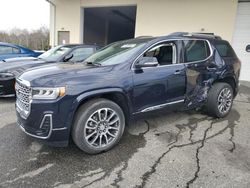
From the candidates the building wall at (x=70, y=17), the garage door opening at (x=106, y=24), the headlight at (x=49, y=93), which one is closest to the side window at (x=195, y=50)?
the headlight at (x=49, y=93)

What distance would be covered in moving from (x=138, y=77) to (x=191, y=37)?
168 centimetres

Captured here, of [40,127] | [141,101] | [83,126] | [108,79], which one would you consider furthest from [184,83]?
[40,127]

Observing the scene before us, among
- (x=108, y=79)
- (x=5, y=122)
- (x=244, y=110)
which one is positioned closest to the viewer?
(x=108, y=79)

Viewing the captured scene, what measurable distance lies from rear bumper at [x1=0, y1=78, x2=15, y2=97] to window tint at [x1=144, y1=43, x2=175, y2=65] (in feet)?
11.7

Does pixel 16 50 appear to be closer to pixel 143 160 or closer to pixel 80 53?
pixel 80 53

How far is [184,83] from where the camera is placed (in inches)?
165

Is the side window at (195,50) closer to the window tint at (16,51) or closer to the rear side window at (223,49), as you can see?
the rear side window at (223,49)

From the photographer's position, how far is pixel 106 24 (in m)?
21.5

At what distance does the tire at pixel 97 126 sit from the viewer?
3.15 m

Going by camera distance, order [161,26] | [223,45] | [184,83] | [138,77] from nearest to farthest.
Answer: [138,77] < [184,83] < [223,45] < [161,26]

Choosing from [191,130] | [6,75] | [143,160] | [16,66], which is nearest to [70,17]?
[16,66]

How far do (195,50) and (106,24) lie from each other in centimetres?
1811

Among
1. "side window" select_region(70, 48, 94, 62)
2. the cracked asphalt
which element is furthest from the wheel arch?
"side window" select_region(70, 48, 94, 62)

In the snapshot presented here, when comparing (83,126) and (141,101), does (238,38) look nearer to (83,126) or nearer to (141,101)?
→ (141,101)
